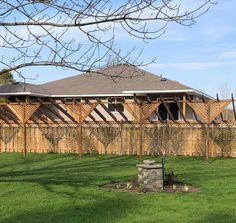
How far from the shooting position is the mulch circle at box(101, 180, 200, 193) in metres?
10.7

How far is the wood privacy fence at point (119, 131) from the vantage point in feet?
66.5

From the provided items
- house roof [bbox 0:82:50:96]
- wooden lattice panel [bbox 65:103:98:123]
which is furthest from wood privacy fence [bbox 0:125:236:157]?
house roof [bbox 0:82:50:96]

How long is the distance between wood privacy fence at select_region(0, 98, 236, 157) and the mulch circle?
26.0 feet

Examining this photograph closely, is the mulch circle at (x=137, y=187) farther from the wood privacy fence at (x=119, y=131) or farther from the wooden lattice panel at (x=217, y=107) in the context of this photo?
the wood privacy fence at (x=119, y=131)

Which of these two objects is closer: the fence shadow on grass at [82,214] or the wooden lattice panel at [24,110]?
the fence shadow on grass at [82,214]

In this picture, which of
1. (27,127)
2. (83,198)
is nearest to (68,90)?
(27,127)

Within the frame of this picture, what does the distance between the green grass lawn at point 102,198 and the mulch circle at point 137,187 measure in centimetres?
27

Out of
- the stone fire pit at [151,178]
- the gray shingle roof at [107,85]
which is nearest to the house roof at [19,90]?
the gray shingle roof at [107,85]

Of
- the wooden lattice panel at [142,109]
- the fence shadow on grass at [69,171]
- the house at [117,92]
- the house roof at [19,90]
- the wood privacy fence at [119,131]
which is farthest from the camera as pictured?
the house roof at [19,90]

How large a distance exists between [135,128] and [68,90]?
1387cm

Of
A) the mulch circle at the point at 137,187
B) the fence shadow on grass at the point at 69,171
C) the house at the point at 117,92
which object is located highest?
the house at the point at 117,92

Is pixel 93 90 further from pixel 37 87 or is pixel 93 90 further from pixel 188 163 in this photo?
pixel 188 163

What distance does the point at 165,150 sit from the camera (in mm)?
21281

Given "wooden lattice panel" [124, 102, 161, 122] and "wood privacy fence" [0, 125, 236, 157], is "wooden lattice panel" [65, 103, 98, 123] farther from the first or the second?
"wooden lattice panel" [124, 102, 161, 122]
